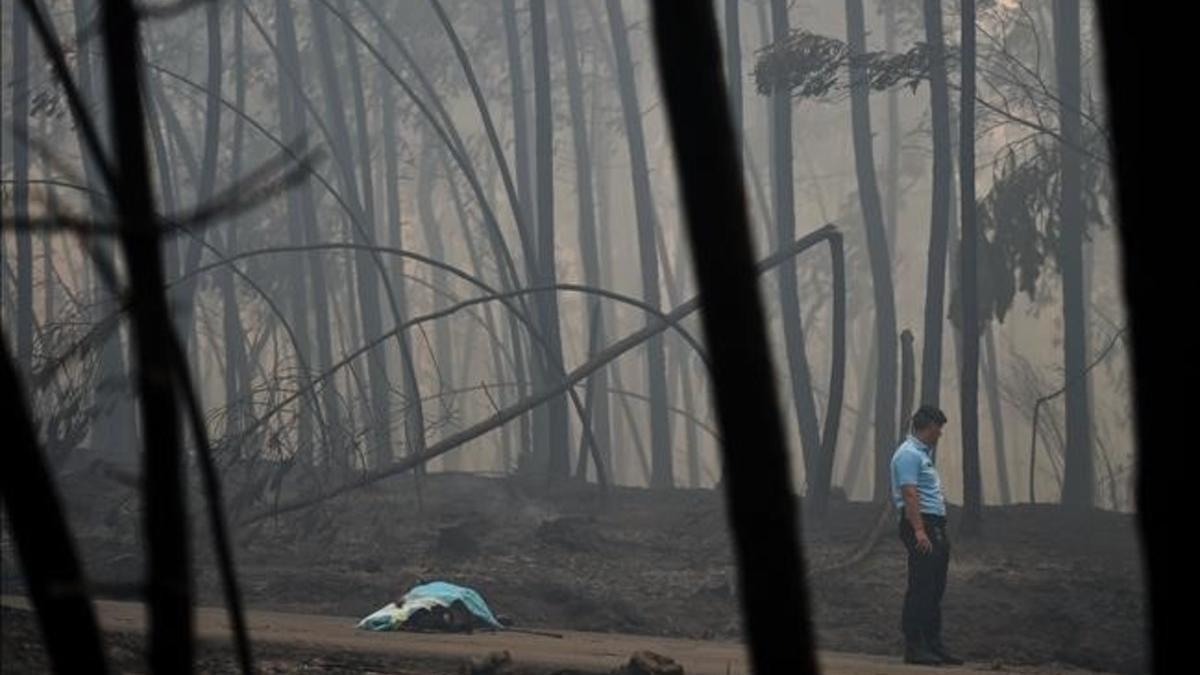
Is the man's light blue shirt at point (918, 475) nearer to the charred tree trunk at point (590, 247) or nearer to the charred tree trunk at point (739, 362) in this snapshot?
the charred tree trunk at point (739, 362)

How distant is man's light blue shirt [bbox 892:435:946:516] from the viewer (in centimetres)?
1270

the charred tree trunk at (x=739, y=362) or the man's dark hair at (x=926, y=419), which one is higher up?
the man's dark hair at (x=926, y=419)

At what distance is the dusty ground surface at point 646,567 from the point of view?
54.1 ft

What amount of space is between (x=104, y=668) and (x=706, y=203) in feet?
3.73

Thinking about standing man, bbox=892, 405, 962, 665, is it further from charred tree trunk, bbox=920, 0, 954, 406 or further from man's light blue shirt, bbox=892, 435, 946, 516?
charred tree trunk, bbox=920, 0, 954, 406

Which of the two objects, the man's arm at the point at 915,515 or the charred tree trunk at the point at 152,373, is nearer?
the charred tree trunk at the point at 152,373

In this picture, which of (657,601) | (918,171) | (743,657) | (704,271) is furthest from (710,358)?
(918,171)

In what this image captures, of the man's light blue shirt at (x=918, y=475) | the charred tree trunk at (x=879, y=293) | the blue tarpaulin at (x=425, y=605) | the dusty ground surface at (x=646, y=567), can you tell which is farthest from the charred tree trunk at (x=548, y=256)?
the man's light blue shirt at (x=918, y=475)

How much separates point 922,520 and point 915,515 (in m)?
0.13

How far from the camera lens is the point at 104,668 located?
302 cm

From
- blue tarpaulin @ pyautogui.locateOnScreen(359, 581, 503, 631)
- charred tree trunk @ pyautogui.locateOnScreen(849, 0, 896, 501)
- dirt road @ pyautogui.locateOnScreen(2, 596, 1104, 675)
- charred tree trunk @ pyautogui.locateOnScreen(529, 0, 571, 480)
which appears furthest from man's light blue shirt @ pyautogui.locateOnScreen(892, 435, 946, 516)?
charred tree trunk @ pyautogui.locateOnScreen(529, 0, 571, 480)

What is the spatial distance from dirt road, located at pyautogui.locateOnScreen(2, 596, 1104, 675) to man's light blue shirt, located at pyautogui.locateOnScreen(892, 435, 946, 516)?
1066 millimetres

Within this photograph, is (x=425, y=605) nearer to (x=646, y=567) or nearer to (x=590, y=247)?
(x=646, y=567)

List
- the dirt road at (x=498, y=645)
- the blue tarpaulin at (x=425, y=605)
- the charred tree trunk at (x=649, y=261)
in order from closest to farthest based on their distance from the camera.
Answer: the dirt road at (x=498, y=645) < the blue tarpaulin at (x=425, y=605) < the charred tree trunk at (x=649, y=261)
